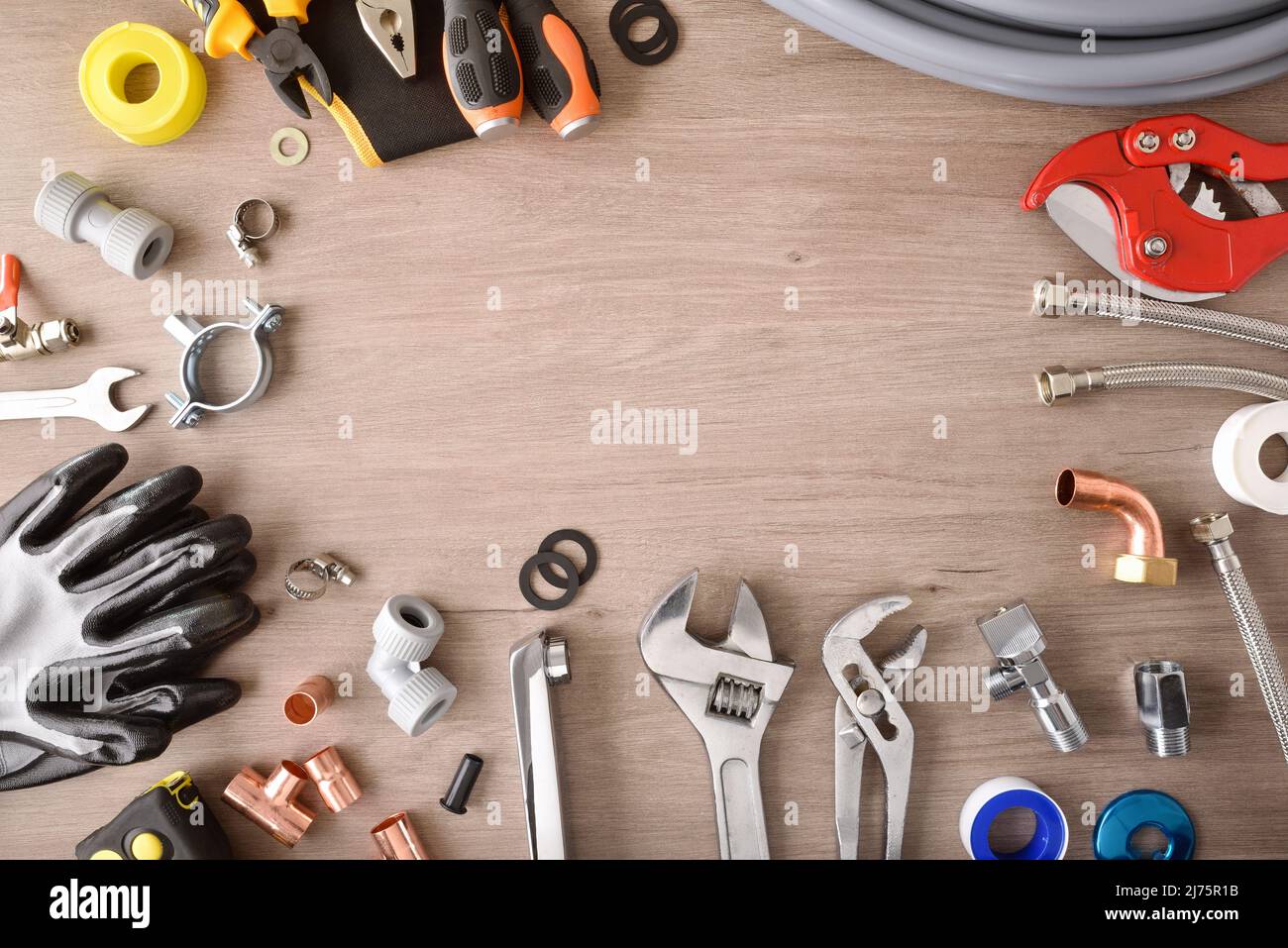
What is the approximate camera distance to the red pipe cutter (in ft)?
3.04

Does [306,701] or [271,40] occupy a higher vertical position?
[271,40]

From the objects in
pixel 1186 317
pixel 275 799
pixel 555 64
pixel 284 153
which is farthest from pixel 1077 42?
pixel 275 799

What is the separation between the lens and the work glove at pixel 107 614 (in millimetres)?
917

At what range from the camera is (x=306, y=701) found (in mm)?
941

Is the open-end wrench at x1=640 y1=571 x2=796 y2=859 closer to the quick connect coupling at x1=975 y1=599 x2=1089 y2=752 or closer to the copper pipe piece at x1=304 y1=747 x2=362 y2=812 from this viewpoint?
the quick connect coupling at x1=975 y1=599 x2=1089 y2=752

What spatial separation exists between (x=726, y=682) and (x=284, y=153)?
85cm

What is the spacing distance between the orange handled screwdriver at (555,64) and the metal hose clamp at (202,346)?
0.41 metres

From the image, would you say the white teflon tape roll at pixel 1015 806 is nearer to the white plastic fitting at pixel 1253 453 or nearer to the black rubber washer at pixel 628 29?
the white plastic fitting at pixel 1253 453

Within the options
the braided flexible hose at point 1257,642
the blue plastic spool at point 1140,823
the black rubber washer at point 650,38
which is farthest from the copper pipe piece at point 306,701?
the braided flexible hose at point 1257,642

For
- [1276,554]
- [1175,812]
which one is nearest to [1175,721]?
[1175,812]

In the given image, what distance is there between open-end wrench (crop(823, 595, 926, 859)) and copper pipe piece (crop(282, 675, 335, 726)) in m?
0.61

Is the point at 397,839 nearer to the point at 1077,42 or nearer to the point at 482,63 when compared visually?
the point at 482,63
